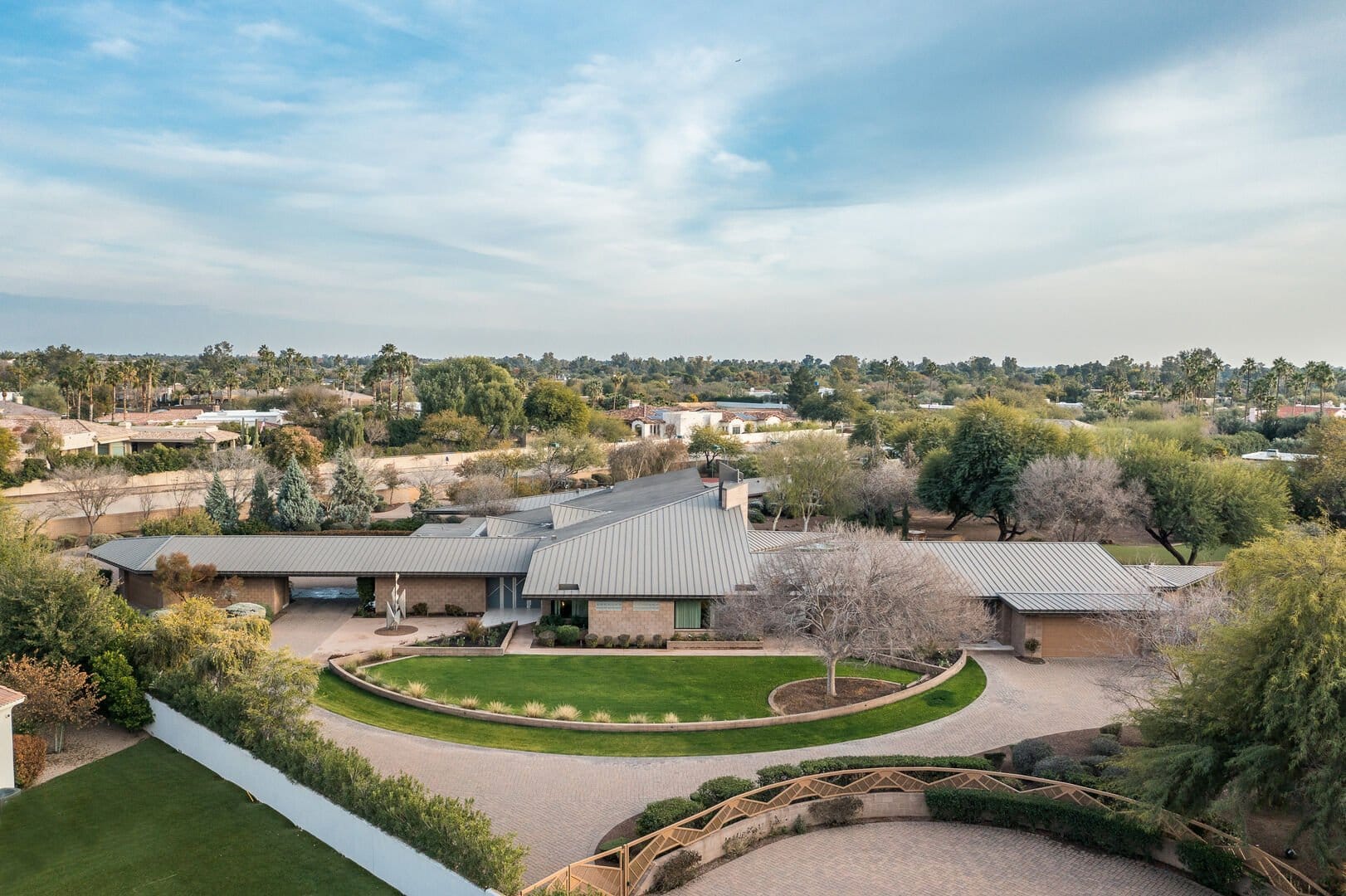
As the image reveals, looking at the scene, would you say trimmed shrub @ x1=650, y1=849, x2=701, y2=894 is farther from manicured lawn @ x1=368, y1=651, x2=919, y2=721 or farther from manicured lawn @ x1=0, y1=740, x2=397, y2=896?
manicured lawn @ x1=368, y1=651, x2=919, y2=721

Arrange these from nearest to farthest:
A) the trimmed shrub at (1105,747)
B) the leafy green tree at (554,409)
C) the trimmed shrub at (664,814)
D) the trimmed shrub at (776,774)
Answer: the trimmed shrub at (664,814) → the trimmed shrub at (776,774) → the trimmed shrub at (1105,747) → the leafy green tree at (554,409)

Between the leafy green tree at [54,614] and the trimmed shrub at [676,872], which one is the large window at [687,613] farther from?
the leafy green tree at [54,614]

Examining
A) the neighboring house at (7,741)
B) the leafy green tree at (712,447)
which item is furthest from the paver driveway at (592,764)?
the leafy green tree at (712,447)

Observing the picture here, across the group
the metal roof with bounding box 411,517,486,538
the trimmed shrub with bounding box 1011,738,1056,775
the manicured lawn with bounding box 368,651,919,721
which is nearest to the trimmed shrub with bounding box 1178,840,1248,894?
the trimmed shrub with bounding box 1011,738,1056,775

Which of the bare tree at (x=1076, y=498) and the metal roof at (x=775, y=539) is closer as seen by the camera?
the metal roof at (x=775, y=539)

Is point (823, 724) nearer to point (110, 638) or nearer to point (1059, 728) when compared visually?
point (1059, 728)

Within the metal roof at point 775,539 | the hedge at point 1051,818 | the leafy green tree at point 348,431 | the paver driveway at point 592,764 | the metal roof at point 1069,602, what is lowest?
the paver driveway at point 592,764

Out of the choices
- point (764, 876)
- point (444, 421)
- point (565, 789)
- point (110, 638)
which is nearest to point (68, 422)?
point (444, 421)
